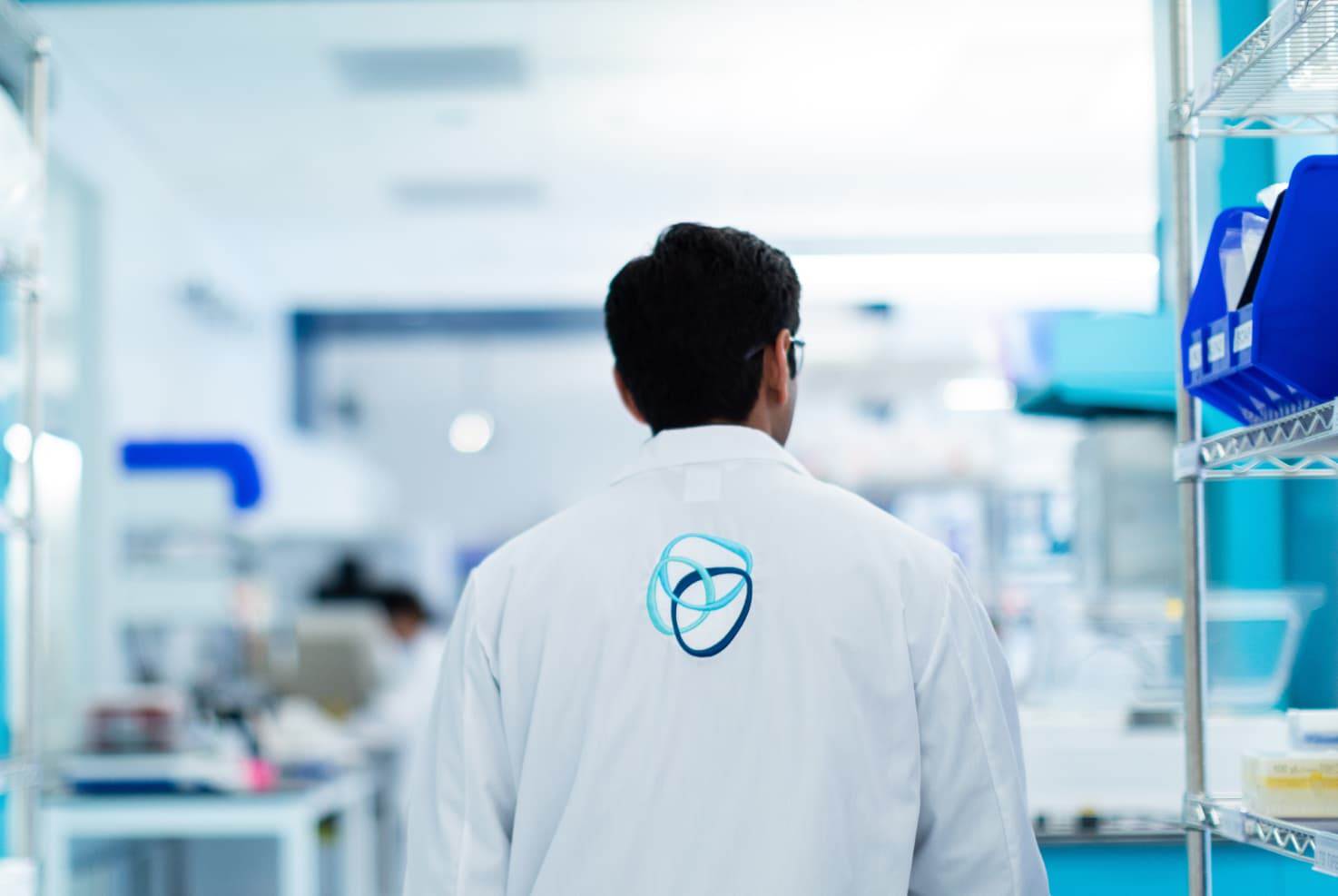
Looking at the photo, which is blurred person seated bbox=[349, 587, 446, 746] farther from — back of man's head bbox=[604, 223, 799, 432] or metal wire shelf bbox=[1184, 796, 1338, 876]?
back of man's head bbox=[604, 223, 799, 432]

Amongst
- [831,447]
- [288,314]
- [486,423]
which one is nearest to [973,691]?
[831,447]

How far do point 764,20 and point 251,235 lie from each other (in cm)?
398

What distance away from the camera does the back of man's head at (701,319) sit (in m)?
1.58

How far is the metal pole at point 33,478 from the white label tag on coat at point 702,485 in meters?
1.22

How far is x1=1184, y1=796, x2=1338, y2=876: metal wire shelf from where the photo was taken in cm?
147

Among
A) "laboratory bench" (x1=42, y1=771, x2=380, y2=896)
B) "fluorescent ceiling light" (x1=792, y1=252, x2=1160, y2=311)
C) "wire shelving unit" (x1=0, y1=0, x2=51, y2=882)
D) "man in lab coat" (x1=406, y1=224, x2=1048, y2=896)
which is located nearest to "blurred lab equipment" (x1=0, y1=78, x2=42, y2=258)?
"wire shelving unit" (x1=0, y1=0, x2=51, y2=882)

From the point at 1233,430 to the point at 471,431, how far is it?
484 inches

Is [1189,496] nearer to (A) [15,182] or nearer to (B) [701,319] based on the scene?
(B) [701,319]

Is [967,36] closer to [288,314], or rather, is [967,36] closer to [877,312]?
[877,312]

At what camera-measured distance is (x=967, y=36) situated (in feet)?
17.4

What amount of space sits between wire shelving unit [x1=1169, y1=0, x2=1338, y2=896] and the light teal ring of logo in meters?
0.57

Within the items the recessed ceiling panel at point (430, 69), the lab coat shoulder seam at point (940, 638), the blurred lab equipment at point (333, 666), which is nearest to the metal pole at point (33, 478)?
the lab coat shoulder seam at point (940, 638)

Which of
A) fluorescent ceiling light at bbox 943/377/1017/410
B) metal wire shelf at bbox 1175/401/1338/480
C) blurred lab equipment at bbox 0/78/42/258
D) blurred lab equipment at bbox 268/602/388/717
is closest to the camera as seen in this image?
metal wire shelf at bbox 1175/401/1338/480

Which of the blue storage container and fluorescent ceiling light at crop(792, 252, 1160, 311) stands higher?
fluorescent ceiling light at crop(792, 252, 1160, 311)
